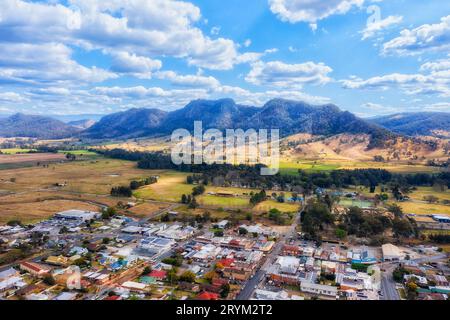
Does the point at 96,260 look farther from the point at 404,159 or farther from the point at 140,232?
the point at 404,159

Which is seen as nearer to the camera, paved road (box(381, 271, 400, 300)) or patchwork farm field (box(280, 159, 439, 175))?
paved road (box(381, 271, 400, 300))

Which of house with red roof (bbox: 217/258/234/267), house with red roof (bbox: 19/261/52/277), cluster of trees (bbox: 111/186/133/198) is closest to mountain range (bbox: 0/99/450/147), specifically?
cluster of trees (bbox: 111/186/133/198)

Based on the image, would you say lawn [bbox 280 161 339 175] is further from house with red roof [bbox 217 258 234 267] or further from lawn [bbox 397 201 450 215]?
house with red roof [bbox 217 258 234 267]

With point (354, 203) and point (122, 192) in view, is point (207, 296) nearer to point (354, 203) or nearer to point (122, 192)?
point (354, 203)

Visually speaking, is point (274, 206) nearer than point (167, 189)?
Yes

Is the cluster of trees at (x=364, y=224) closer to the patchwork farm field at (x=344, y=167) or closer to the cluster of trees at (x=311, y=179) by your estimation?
the cluster of trees at (x=311, y=179)

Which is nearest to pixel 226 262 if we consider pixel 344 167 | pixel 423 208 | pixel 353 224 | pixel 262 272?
pixel 262 272
